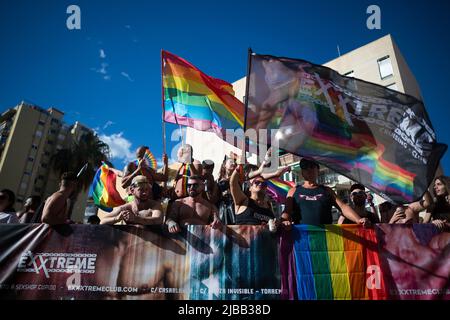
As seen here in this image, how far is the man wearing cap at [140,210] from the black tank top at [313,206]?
1958 mm

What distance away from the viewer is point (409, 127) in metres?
4.57

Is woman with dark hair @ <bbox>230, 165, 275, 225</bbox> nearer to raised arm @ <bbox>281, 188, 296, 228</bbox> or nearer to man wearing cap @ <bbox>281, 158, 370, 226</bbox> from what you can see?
raised arm @ <bbox>281, 188, 296, 228</bbox>

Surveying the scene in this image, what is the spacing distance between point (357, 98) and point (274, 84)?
4.80ft

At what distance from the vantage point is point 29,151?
45625 mm

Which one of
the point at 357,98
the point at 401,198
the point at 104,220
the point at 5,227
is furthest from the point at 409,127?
the point at 5,227

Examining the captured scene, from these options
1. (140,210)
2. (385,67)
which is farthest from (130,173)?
(385,67)

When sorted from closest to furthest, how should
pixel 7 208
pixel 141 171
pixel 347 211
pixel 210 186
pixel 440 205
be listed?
pixel 347 211 < pixel 440 205 < pixel 7 208 < pixel 210 186 < pixel 141 171

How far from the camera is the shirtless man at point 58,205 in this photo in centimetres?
355

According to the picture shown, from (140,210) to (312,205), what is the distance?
8.01 ft

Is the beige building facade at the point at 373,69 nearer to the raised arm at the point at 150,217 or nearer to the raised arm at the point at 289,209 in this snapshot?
the raised arm at the point at 289,209

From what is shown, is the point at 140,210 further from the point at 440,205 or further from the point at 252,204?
the point at 440,205

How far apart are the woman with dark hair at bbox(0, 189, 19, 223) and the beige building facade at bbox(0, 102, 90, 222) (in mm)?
40338
